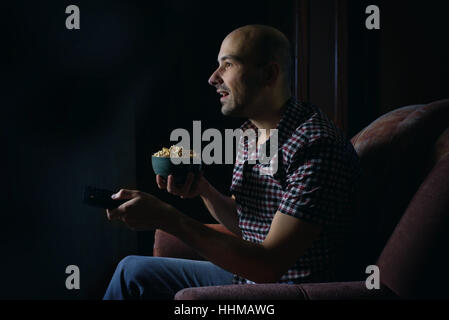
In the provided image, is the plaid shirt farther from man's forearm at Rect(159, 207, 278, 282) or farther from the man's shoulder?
man's forearm at Rect(159, 207, 278, 282)

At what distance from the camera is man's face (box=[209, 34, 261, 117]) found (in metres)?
1.17

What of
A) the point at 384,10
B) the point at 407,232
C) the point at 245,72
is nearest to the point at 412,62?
the point at 384,10

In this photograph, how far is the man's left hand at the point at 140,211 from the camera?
3.02 ft

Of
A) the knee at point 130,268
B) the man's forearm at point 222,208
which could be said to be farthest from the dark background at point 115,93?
the man's forearm at point 222,208

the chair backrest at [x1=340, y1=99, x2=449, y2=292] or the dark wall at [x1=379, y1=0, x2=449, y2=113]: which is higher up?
the dark wall at [x1=379, y1=0, x2=449, y2=113]

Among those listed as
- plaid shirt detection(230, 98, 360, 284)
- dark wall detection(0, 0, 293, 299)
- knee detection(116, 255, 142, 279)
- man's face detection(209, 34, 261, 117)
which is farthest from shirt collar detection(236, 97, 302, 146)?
dark wall detection(0, 0, 293, 299)

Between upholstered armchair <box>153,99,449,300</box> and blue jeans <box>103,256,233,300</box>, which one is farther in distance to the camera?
blue jeans <box>103,256,233,300</box>

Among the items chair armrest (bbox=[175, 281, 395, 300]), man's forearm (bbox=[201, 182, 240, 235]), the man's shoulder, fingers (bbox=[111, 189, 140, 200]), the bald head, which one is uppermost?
the bald head

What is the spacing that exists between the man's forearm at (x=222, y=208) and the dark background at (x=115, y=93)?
537mm

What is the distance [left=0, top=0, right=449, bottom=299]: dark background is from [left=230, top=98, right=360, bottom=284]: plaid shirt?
693 mm

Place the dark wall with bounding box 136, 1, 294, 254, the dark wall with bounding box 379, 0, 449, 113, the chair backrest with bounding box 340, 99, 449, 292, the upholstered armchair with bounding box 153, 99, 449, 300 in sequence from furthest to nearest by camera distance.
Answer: the dark wall with bounding box 136, 1, 294, 254 → the dark wall with bounding box 379, 0, 449, 113 → the chair backrest with bounding box 340, 99, 449, 292 → the upholstered armchair with bounding box 153, 99, 449, 300
